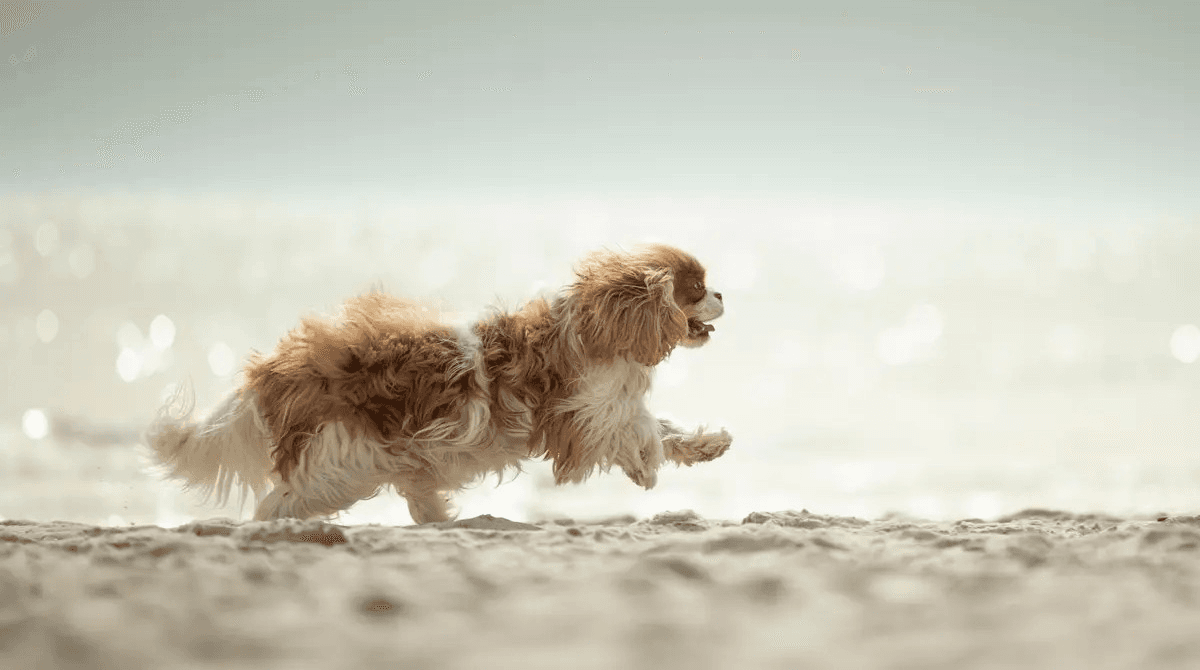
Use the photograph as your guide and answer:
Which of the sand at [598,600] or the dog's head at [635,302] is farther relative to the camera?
the dog's head at [635,302]

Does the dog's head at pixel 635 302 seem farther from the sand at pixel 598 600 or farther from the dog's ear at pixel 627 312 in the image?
the sand at pixel 598 600

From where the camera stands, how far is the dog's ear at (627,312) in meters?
5.12

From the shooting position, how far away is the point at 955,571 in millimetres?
3158

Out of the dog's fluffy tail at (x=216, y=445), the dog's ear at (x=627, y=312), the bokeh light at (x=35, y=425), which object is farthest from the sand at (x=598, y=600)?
the bokeh light at (x=35, y=425)

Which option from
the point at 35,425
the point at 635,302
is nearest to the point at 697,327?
the point at 635,302

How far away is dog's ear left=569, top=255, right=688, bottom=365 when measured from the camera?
16.8 ft

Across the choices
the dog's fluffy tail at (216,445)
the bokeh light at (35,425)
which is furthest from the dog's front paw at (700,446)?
the bokeh light at (35,425)

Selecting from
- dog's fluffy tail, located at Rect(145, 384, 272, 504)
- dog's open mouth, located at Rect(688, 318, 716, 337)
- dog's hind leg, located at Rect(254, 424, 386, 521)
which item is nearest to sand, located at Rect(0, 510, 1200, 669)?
dog's hind leg, located at Rect(254, 424, 386, 521)

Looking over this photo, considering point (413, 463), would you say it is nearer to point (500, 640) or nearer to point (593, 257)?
point (593, 257)

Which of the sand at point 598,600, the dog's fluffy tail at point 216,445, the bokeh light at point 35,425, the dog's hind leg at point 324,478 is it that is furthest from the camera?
the bokeh light at point 35,425

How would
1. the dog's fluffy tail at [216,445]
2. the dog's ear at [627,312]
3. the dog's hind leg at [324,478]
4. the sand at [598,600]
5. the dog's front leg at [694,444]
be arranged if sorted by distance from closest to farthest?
the sand at [598,600], the dog's hind leg at [324,478], the dog's fluffy tail at [216,445], the dog's ear at [627,312], the dog's front leg at [694,444]

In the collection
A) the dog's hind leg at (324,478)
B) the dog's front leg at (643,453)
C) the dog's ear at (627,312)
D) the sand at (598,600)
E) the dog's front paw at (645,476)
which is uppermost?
the dog's ear at (627,312)

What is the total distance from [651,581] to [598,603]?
10.0 inches

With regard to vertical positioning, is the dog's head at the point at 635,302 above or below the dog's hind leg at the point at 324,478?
above
